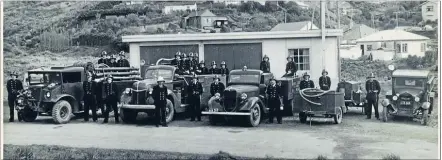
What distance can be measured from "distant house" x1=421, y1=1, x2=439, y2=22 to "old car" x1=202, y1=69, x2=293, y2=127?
339cm

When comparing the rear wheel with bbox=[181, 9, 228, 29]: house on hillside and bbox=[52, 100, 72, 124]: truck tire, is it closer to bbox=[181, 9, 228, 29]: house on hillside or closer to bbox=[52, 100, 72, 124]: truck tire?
bbox=[52, 100, 72, 124]: truck tire

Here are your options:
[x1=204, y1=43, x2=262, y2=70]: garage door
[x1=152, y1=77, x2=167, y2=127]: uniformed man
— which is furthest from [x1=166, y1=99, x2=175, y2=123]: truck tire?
[x1=204, y1=43, x2=262, y2=70]: garage door

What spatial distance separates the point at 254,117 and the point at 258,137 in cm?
151

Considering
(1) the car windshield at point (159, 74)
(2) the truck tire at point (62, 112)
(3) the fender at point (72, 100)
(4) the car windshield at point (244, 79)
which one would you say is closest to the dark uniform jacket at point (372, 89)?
(4) the car windshield at point (244, 79)

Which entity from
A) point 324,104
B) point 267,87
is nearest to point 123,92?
point 267,87

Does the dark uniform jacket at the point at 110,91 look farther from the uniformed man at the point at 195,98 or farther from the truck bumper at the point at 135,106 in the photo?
the uniformed man at the point at 195,98

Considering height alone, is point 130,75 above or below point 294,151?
above

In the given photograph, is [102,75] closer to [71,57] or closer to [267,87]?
[71,57]

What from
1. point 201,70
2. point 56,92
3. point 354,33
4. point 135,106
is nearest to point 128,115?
point 135,106

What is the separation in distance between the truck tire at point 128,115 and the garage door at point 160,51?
4.40 meters

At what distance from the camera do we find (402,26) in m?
18.8

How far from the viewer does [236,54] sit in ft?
48.3

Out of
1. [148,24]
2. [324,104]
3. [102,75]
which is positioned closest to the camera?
[324,104]

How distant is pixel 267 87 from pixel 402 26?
10.6 m
